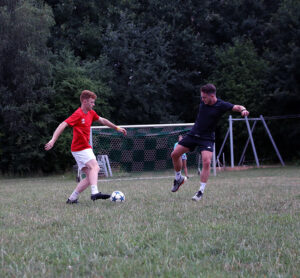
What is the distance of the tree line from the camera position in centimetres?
2344

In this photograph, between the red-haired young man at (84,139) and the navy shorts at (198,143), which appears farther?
the navy shorts at (198,143)

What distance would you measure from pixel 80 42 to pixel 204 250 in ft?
90.7

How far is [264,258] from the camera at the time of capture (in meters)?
3.15

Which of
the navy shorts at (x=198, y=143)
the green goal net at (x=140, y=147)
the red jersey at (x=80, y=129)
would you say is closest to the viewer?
the red jersey at (x=80, y=129)

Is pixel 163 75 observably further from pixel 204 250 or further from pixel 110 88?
pixel 204 250

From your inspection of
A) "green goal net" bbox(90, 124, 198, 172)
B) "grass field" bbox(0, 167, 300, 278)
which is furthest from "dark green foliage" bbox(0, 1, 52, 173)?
"grass field" bbox(0, 167, 300, 278)

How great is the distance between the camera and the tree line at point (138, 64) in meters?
23.4

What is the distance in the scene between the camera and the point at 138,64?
27.6 meters

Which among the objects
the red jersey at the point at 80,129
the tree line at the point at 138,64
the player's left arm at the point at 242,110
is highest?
the tree line at the point at 138,64

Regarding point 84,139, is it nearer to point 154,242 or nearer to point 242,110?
point 242,110

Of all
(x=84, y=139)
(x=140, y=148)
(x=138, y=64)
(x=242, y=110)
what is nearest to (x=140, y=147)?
(x=140, y=148)

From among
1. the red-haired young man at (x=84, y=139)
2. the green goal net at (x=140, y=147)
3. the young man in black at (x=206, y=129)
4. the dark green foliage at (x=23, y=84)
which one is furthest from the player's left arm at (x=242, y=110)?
the dark green foliage at (x=23, y=84)

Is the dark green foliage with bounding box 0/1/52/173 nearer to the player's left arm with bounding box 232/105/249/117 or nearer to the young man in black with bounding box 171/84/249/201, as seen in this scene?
the young man in black with bounding box 171/84/249/201

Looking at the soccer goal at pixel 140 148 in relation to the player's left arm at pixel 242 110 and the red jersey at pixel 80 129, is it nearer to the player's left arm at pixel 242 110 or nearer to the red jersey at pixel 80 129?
the red jersey at pixel 80 129
